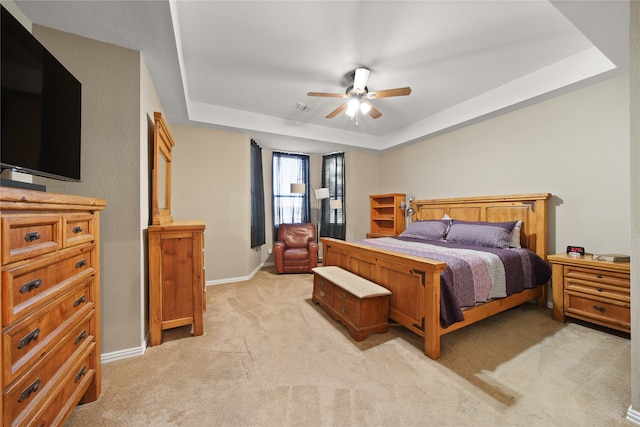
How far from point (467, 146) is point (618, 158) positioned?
1599 mm

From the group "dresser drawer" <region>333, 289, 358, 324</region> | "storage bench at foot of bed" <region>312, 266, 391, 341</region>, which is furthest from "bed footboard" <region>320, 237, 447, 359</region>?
Answer: "dresser drawer" <region>333, 289, 358, 324</region>

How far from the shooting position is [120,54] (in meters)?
1.93

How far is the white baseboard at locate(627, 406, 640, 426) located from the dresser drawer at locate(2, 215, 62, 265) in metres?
2.88

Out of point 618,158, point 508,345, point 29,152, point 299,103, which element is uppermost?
point 299,103

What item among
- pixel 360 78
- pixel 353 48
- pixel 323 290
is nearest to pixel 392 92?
pixel 360 78

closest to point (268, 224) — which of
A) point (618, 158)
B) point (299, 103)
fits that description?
point (299, 103)

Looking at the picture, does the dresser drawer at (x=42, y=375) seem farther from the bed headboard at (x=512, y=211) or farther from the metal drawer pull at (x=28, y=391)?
the bed headboard at (x=512, y=211)

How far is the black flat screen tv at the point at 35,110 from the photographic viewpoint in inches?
43.1

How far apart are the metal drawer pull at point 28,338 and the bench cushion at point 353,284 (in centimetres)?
185

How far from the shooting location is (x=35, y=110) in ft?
4.11

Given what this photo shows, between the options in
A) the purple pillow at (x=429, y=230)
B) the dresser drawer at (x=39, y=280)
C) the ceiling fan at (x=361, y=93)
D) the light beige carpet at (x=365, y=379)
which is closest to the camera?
the dresser drawer at (x=39, y=280)

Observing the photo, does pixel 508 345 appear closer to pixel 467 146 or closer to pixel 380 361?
pixel 380 361

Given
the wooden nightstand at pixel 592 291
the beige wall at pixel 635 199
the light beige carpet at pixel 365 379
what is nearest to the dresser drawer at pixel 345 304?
the light beige carpet at pixel 365 379

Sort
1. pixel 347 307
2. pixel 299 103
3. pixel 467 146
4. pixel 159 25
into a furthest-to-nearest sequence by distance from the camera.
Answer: pixel 467 146 < pixel 299 103 < pixel 347 307 < pixel 159 25
